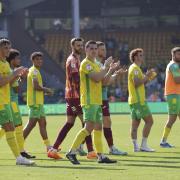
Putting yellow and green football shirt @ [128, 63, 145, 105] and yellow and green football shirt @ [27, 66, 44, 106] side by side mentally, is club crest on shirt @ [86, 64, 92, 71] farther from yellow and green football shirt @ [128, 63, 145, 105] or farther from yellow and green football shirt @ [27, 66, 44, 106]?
yellow and green football shirt @ [128, 63, 145, 105]

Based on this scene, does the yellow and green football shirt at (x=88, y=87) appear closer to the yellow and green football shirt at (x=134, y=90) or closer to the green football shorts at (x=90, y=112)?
the green football shorts at (x=90, y=112)

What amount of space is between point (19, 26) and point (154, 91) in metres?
11.5

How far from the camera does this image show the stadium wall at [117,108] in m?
35.6

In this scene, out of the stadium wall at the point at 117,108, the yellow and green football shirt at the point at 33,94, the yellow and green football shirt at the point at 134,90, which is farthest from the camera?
the stadium wall at the point at 117,108

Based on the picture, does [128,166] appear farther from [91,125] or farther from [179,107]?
[179,107]

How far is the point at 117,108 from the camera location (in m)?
36.3

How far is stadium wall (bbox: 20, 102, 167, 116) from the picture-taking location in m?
35.6

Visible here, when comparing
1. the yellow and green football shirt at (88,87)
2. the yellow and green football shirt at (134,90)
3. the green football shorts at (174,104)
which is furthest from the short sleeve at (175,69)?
the yellow and green football shirt at (88,87)

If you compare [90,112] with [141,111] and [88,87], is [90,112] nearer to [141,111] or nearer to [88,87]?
[88,87]

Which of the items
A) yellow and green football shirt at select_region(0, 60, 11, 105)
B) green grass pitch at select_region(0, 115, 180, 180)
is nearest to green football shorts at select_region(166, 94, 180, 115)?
green grass pitch at select_region(0, 115, 180, 180)

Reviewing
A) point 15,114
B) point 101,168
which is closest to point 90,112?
point 101,168

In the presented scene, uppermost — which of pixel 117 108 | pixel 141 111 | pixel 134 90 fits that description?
pixel 134 90

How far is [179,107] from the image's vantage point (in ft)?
54.6

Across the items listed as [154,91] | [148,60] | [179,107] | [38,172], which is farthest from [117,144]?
[148,60]
